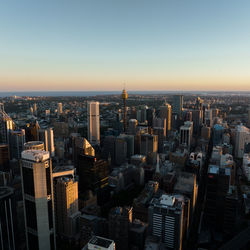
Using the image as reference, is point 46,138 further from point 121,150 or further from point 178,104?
point 178,104

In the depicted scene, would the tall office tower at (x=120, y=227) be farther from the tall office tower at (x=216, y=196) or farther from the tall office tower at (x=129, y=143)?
the tall office tower at (x=129, y=143)

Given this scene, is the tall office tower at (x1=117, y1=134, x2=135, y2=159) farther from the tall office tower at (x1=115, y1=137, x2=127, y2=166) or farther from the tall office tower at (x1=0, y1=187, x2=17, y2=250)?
the tall office tower at (x1=0, y1=187, x2=17, y2=250)

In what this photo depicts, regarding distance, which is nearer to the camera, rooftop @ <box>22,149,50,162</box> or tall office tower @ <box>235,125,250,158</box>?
rooftop @ <box>22,149,50,162</box>

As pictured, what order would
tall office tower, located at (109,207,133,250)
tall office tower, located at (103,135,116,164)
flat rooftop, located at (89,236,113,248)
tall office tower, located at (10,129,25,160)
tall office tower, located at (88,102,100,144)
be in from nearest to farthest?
flat rooftop, located at (89,236,113,248) → tall office tower, located at (109,207,133,250) → tall office tower, located at (10,129,25,160) → tall office tower, located at (103,135,116,164) → tall office tower, located at (88,102,100,144)

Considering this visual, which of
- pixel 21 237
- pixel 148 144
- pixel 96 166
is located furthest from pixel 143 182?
pixel 21 237

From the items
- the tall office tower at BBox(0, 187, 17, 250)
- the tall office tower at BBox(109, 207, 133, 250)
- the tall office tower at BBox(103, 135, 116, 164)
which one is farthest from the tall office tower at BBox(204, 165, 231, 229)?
Result: the tall office tower at BBox(103, 135, 116, 164)

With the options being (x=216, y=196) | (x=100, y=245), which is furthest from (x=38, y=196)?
(x=216, y=196)

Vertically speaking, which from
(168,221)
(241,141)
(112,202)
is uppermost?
(168,221)
